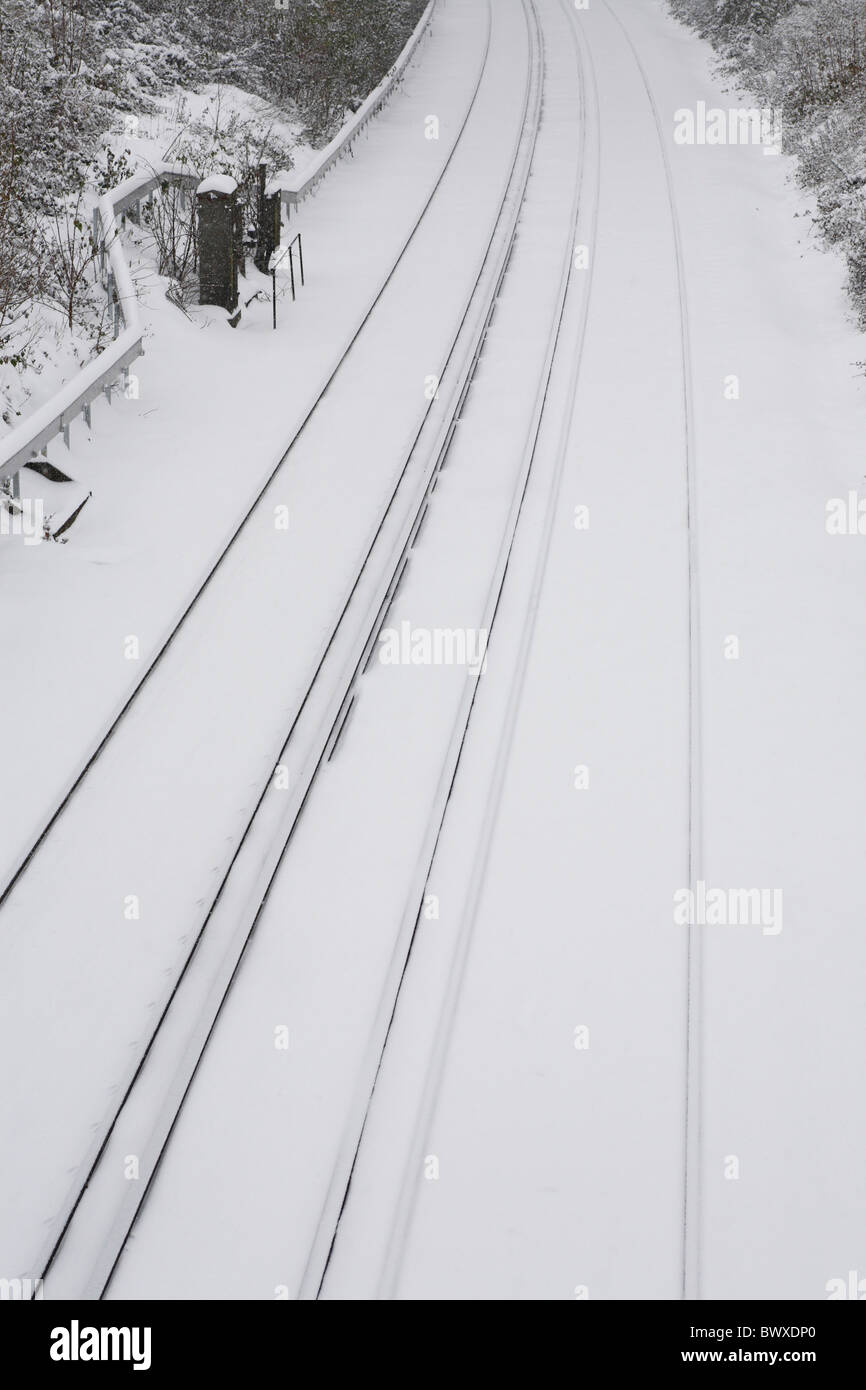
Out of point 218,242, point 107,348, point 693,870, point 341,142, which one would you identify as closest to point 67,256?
point 218,242

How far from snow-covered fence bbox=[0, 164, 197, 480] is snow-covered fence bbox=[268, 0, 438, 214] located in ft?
5.86

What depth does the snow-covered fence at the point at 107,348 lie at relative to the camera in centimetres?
914

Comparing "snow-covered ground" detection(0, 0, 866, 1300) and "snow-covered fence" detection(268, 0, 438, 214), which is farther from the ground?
"snow-covered fence" detection(268, 0, 438, 214)

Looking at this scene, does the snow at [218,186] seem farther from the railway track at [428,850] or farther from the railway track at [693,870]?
the railway track at [693,870]

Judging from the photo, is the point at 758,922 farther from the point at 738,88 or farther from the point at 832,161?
the point at 738,88

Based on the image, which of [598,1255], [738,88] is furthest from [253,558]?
[738,88]

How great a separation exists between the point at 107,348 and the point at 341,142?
450 inches

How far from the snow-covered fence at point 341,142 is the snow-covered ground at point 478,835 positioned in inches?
173

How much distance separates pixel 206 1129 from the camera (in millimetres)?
5340

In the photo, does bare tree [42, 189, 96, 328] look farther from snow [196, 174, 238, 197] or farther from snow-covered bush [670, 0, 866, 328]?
snow-covered bush [670, 0, 866, 328]

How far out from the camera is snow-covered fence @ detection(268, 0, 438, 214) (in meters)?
16.9

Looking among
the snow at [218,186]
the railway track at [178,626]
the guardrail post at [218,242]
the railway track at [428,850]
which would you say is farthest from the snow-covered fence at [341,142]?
the railway track at [428,850]

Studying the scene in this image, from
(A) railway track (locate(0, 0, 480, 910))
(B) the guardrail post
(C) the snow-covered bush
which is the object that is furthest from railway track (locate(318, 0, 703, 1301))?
(C) the snow-covered bush

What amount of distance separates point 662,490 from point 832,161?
36.6 feet
